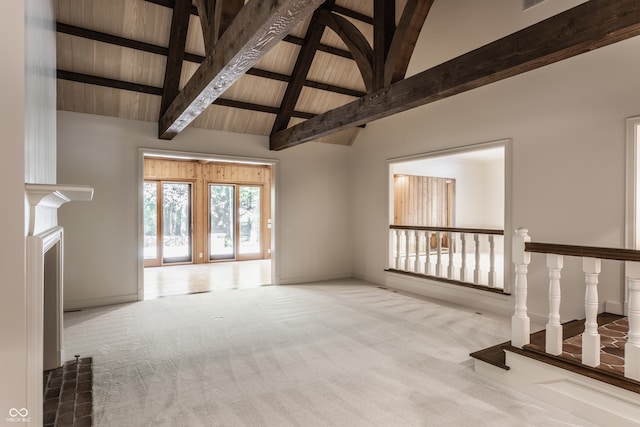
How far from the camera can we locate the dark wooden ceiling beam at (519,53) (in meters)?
1.82

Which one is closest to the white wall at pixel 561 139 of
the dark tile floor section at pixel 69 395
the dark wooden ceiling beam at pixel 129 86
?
the dark wooden ceiling beam at pixel 129 86

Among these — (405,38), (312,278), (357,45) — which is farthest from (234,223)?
(405,38)

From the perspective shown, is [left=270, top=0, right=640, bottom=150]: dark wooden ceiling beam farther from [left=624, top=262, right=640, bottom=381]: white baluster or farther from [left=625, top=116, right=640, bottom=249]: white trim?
[left=625, top=116, right=640, bottom=249]: white trim

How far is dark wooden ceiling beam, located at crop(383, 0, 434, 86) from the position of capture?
117 inches

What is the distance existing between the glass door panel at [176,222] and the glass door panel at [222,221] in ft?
1.92

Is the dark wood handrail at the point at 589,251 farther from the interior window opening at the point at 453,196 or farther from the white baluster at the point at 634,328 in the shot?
the interior window opening at the point at 453,196

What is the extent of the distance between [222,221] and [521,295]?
25.8 ft

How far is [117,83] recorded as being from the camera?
4312mm

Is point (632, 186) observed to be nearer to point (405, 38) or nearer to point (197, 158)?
point (405, 38)

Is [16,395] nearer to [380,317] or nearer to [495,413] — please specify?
[495,413]

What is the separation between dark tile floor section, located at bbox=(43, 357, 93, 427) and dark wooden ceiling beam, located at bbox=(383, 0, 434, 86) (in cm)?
353

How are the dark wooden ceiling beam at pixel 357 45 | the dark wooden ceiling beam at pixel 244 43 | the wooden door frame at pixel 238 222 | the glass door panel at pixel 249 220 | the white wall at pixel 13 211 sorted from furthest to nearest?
the glass door panel at pixel 249 220 → the wooden door frame at pixel 238 222 → the dark wooden ceiling beam at pixel 357 45 → the dark wooden ceiling beam at pixel 244 43 → the white wall at pixel 13 211

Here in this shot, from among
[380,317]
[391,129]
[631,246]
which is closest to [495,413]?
[380,317]

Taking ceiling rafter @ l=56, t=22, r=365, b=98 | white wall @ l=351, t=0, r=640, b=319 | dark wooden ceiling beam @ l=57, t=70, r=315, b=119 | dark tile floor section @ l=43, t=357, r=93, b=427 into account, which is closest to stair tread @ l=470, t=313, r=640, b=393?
white wall @ l=351, t=0, r=640, b=319
